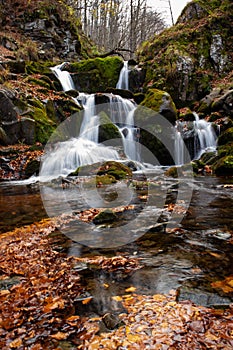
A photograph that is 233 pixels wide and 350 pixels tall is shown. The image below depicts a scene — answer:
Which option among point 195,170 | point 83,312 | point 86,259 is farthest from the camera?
point 195,170

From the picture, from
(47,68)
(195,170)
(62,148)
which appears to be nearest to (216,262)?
(195,170)

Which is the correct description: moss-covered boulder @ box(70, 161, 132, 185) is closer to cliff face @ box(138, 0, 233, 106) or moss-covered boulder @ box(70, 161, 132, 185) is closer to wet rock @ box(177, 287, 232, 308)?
wet rock @ box(177, 287, 232, 308)

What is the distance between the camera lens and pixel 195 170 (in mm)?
11133

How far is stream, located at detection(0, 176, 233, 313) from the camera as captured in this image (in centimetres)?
270

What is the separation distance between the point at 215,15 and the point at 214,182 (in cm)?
1668

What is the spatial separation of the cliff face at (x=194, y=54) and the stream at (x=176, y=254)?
1336 cm

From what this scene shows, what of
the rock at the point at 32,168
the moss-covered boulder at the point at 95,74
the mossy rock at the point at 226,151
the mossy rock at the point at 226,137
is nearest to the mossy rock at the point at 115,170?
the rock at the point at 32,168

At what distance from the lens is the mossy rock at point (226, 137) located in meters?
12.6

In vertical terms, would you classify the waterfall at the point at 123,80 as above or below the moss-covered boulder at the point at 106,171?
above

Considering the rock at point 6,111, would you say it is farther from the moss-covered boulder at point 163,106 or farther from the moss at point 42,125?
the moss-covered boulder at point 163,106

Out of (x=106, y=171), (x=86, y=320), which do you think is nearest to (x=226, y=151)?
(x=106, y=171)

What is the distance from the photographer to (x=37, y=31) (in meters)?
22.0

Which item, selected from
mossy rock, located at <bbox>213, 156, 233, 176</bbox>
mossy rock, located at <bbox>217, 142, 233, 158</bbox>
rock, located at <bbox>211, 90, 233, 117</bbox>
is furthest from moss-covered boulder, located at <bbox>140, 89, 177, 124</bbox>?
mossy rock, located at <bbox>213, 156, 233, 176</bbox>

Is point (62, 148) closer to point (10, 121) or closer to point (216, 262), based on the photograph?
point (10, 121)
